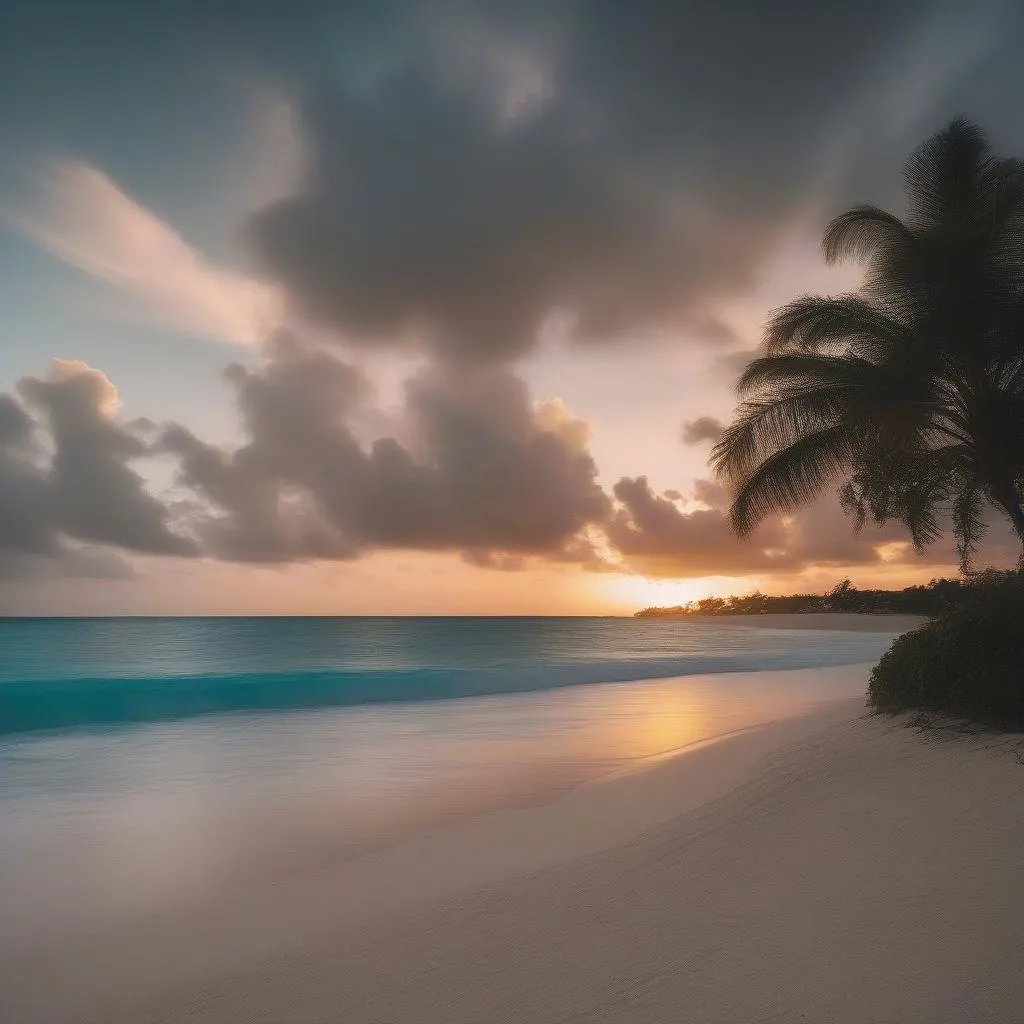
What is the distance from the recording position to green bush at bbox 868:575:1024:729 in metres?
5.05

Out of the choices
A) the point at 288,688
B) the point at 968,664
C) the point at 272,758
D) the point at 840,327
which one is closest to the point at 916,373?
the point at 840,327

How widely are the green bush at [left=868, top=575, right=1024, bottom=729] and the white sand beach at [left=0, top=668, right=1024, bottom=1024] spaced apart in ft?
1.60

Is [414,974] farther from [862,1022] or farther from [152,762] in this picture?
[152,762]

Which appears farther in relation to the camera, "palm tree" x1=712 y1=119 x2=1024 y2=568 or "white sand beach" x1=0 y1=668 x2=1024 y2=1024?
"palm tree" x1=712 y1=119 x2=1024 y2=568

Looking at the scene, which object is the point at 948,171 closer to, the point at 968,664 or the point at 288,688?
the point at 968,664

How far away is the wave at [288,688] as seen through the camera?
16.3 meters

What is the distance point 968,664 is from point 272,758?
753cm

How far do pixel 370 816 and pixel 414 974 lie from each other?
3192 millimetres

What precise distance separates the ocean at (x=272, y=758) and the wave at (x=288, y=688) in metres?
0.11

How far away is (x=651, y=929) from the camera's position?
283cm

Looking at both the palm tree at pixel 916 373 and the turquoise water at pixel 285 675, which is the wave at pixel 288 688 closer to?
the turquoise water at pixel 285 675

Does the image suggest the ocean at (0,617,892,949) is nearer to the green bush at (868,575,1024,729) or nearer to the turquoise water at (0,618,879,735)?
the turquoise water at (0,618,879,735)

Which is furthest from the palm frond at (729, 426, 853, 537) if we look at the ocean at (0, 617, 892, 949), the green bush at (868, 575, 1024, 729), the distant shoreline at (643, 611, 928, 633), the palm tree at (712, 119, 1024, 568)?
the distant shoreline at (643, 611, 928, 633)

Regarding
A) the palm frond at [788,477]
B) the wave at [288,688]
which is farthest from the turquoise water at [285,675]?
the palm frond at [788,477]
